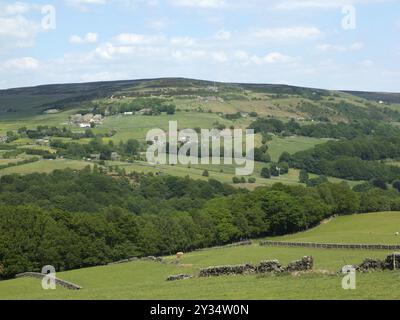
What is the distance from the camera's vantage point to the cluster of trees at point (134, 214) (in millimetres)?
84188

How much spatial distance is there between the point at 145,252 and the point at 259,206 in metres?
26.1

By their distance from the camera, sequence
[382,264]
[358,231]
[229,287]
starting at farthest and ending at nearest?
[358,231], [382,264], [229,287]

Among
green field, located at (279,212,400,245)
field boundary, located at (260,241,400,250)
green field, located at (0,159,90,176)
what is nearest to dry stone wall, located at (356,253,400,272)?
field boundary, located at (260,241,400,250)

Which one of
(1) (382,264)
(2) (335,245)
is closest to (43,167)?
(2) (335,245)

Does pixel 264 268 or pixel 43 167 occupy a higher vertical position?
pixel 264 268

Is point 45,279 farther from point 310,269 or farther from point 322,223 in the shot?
point 322,223

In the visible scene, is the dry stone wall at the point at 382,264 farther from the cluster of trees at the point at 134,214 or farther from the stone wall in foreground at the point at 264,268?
the cluster of trees at the point at 134,214

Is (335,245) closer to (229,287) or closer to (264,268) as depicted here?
(264,268)

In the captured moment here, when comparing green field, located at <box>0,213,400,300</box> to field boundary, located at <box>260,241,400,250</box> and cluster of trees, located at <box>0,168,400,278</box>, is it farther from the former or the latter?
cluster of trees, located at <box>0,168,400,278</box>

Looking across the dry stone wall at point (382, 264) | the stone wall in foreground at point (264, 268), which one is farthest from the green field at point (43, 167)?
the dry stone wall at point (382, 264)

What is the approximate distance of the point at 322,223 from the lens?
120 m

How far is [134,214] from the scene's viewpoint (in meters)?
119

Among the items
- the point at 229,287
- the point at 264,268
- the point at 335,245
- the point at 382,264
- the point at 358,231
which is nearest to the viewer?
the point at 229,287
